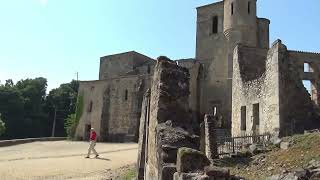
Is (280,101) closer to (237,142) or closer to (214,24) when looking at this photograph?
(237,142)

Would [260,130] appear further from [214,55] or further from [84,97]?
[84,97]

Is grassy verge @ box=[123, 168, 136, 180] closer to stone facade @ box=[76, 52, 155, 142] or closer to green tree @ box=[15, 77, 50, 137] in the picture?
stone facade @ box=[76, 52, 155, 142]

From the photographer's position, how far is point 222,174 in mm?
6207

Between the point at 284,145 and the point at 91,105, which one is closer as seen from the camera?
the point at 284,145

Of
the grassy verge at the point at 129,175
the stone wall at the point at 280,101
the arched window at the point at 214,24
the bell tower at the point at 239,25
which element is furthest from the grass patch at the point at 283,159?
the arched window at the point at 214,24

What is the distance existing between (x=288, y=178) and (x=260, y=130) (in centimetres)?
1220

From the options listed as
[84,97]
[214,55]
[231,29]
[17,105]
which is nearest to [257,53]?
[231,29]

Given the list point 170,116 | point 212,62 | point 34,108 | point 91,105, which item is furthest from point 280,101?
point 34,108

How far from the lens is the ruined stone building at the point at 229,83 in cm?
2050

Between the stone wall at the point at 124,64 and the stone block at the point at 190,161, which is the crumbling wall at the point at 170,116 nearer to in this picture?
the stone block at the point at 190,161

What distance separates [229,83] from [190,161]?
29094 mm

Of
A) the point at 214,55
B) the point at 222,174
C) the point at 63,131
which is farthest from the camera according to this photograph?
the point at 63,131

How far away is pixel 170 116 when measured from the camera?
10234 mm

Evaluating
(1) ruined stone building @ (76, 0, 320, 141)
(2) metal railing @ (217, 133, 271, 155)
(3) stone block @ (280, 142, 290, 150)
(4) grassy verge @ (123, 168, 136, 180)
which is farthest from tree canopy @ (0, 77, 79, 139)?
(3) stone block @ (280, 142, 290, 150)
